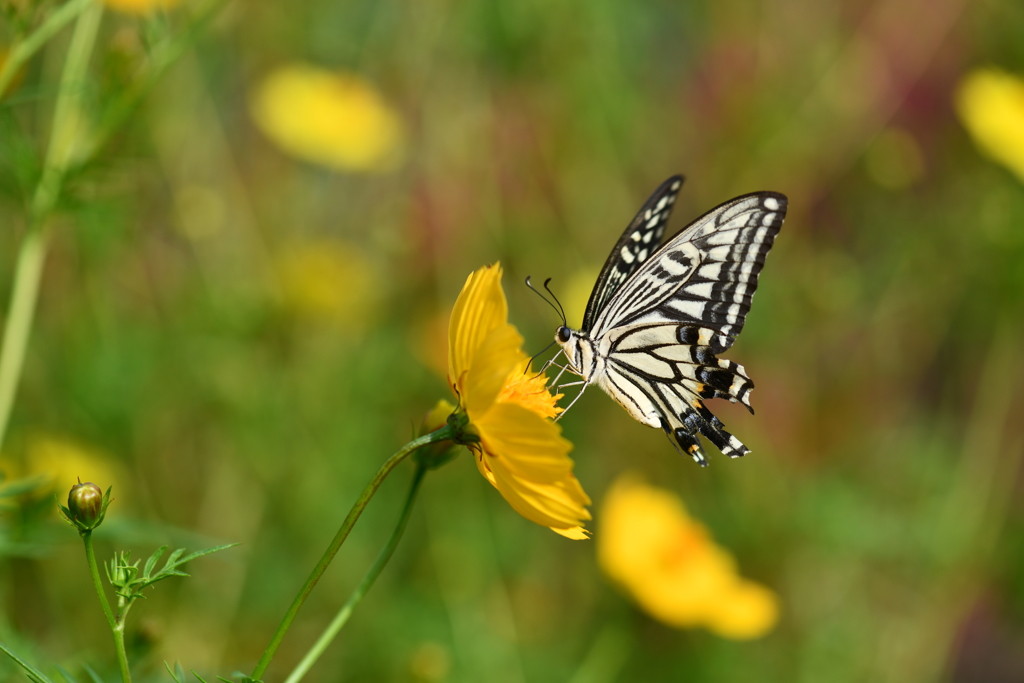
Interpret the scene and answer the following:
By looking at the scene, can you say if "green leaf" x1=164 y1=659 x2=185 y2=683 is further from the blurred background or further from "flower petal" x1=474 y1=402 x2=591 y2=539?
the blurred background

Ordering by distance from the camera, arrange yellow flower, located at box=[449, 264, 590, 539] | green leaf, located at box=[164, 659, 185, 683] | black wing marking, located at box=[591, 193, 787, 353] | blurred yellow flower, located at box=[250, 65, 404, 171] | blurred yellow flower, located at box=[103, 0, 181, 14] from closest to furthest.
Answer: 1. green leaf, located at box=[164, 659, 185, 683]
2. yellow flower, located at box=[449, 264, 590, 539]
3. black wing marking, located at box=[591, 193, 787, 353]
4. blurred yellow flower, located at box=[103, 0, 181, 14]
5. blurred yellow flower, located at box=[250, 65, 404, 171]

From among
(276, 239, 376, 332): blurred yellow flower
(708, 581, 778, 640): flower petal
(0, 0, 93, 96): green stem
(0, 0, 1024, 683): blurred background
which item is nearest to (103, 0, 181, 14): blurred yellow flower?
(0, 0, 1024, 683): blurred background

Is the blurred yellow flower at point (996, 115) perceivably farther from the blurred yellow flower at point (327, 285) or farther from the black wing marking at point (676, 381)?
the blurred yellow flower at point (327, 285)

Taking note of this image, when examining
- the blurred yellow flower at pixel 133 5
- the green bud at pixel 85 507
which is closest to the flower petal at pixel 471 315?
the green bud at pixel 85 507

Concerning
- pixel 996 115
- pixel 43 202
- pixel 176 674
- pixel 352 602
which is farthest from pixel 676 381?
pixel 996 115

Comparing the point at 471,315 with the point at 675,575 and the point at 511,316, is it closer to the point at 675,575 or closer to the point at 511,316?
the point at 675,575
